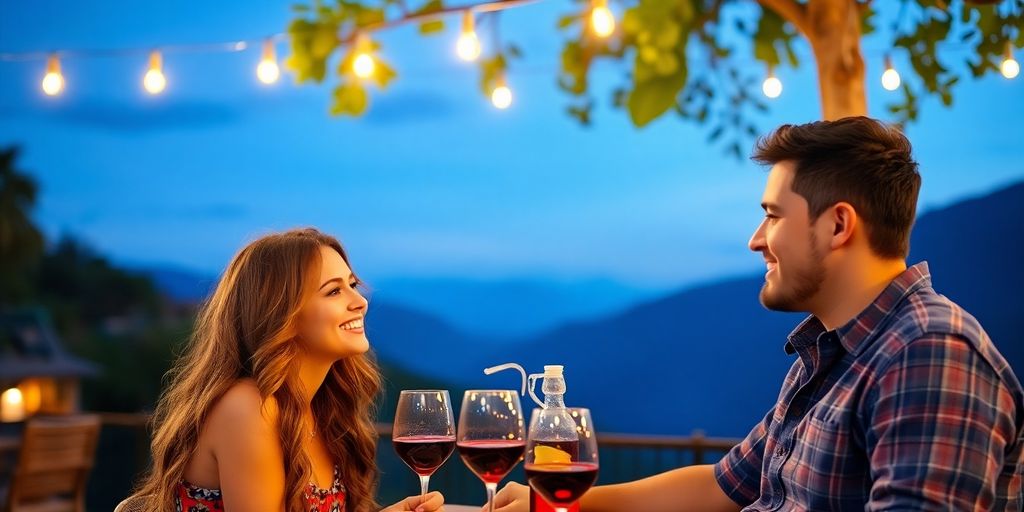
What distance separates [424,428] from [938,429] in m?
0.77

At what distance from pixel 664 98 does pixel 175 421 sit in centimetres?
191

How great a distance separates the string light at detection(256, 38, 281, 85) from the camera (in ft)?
13.8

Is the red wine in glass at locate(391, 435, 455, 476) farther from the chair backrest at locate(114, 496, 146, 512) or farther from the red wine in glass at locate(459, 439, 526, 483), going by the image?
the chair backrest at locate(114, 496, 146, 512)

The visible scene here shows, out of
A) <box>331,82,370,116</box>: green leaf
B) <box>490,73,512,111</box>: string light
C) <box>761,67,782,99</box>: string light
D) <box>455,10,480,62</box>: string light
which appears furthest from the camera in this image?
<box>490,73,512,111</box>: string light

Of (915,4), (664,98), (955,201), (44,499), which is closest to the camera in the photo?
(664,98)

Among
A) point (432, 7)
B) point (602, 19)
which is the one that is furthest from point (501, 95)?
point (602, 19)

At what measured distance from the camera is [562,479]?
4.60 feet

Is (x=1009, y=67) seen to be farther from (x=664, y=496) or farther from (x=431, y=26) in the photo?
(x=664, y=496)

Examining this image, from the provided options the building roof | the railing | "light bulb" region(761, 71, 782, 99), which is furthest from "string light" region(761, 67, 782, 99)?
the building roof

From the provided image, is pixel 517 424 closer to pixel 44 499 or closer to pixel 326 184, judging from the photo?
pixel 44 499

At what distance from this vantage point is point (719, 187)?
39.1 ft

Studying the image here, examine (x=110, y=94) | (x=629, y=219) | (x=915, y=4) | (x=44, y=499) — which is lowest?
(x=44, y=499)

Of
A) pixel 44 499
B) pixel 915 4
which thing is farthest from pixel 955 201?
pixel 44 499

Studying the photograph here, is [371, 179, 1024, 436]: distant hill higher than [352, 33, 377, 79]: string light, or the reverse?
[352, 33, 377, 79]: string light
